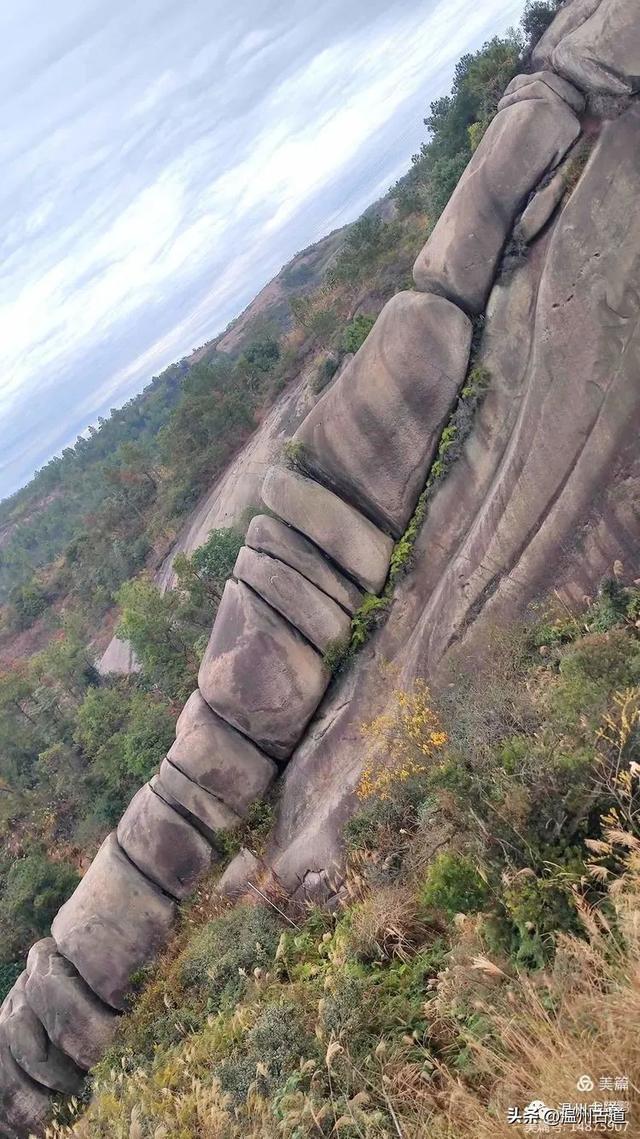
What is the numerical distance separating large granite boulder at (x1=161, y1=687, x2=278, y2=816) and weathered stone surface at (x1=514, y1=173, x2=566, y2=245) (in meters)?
13.1

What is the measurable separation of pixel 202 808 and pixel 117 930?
3.50 metres

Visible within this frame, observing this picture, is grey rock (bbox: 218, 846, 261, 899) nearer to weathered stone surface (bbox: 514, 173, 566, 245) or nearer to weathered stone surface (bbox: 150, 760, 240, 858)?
weathered stone surface (bbox: 150, 760, 240, 858)

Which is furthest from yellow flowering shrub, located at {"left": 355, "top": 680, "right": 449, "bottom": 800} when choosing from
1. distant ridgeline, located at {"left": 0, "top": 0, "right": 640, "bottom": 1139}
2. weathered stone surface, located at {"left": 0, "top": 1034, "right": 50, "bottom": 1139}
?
weathered stone surface, located at {"left": 0, "top": 1034, "right": 50, "bottom": 1139}

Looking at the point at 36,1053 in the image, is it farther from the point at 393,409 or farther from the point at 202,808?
the point at 393,409

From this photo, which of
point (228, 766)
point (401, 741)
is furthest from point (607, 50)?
point (228, 766)

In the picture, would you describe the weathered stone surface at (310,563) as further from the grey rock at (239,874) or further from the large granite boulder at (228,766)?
the grey rock at (239,874)

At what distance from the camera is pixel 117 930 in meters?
15.9

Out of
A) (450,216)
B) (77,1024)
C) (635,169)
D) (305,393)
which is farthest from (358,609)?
(305,393)

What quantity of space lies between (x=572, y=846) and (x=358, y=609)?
990 cm

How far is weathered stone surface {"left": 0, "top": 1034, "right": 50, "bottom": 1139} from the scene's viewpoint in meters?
15.5

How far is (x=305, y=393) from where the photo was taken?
116 ft

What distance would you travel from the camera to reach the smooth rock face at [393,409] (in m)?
14.5

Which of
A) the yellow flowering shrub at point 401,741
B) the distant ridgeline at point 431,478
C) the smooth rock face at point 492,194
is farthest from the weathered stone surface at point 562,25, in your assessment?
the yellow flowering shrub at point 401,741

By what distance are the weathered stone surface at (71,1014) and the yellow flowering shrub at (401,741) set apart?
28.8 ft
